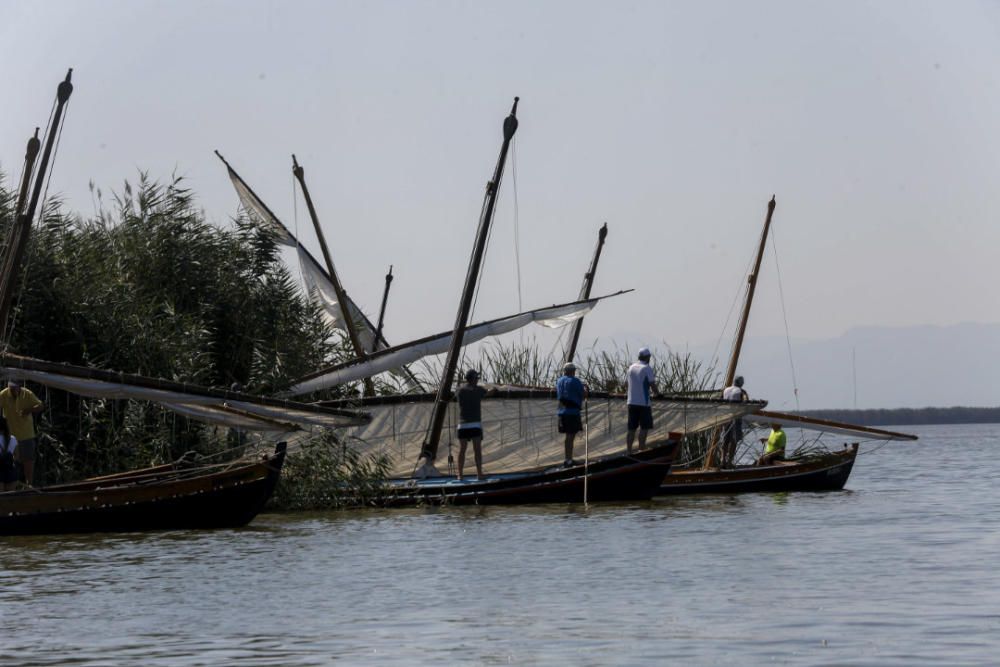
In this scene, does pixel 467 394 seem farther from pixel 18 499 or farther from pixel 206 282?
pixel 18 499

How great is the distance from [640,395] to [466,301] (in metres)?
3.74

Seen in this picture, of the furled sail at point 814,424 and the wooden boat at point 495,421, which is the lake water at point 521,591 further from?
the furled sail at point 814,424

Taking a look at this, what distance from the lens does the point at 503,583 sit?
15.6 metres

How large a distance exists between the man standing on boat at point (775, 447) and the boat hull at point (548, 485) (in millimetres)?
4820

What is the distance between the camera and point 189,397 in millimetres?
22219

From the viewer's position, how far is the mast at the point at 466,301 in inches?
1096

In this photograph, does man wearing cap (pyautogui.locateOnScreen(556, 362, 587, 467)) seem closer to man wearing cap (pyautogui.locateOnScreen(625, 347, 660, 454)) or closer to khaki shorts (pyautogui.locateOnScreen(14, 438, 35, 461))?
man wearing cap (pyautogui.locateOnScreen(625, 347, 660, 454))

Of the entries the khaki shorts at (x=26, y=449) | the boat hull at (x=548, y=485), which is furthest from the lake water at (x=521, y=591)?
the boat hull at (x=548, y=485)

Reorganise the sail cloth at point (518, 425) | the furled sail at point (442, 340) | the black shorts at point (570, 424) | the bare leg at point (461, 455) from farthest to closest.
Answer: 1. the sail cloth at point (518, 425)
2. the furled sail at point (442, 340)
3. the black shorts at point (570, 424)
4. the bare leg at point (461, 455)

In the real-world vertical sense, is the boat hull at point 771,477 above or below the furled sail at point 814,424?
below

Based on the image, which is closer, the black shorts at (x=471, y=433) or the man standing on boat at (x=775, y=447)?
the black shorts at (x=471, y=433)

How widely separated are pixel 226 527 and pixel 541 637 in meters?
11.4

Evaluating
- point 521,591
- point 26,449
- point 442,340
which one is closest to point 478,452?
point 442,340

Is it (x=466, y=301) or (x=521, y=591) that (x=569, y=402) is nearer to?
(x=466, y=301)
